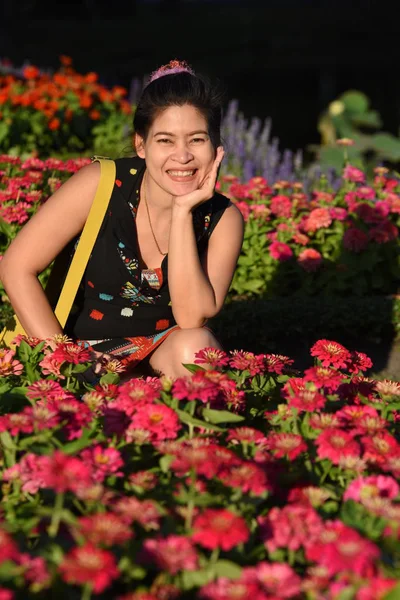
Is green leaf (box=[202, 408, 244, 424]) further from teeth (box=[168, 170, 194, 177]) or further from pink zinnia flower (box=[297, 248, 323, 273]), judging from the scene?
pink zinnia flower (box=[297, 248, 323, 273])

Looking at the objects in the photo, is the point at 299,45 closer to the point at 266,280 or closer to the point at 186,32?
the point at 186,32

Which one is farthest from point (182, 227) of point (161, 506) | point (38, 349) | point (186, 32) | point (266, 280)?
point (186, 32)

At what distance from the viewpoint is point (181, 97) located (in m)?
2.96

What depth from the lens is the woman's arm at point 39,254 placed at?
2969 mm

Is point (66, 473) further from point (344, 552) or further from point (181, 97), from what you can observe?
point (181, 97)

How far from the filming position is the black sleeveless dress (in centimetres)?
317

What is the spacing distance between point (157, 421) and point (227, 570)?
486 millimetres

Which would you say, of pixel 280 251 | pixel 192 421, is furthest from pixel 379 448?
pixel 280 251

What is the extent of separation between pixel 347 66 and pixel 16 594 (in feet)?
50.7

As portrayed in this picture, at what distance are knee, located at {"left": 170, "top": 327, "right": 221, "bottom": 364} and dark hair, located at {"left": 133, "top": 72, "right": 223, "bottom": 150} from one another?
2.08ft

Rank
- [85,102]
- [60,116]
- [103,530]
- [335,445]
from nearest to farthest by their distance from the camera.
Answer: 1. [103,530]
2. [335,445]
3. [85,102]
4. [60,116]

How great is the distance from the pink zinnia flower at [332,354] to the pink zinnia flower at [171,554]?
1.01 meters

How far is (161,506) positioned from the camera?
1.83 meters

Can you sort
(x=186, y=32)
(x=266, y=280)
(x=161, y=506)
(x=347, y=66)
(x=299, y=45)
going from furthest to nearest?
(x=186, y=32) < (x=299, y=45) < (x=347, y=66) < (x=266, y=280) < (x=161, y=506)
